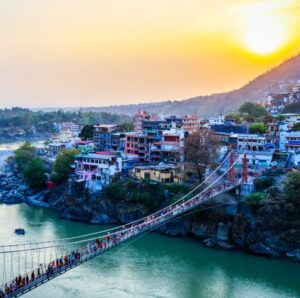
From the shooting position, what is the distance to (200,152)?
17297 millimetres

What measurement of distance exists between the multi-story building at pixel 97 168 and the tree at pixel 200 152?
2.73 metres

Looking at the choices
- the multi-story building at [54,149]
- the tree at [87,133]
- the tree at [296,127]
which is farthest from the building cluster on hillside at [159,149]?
the tree at [87,133]

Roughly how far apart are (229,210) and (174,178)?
10.5ft

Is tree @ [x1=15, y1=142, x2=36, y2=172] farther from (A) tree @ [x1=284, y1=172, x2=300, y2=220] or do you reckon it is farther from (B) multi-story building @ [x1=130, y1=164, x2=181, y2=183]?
(A) tree @ [x1=284, y1=172, x2=300, y2=220]

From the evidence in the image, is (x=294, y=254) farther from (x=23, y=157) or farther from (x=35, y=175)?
(x=23, y=157)

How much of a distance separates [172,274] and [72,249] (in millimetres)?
3176

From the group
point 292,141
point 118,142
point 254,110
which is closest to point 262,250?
point 292,141

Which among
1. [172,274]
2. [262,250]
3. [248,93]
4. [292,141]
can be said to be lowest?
[172,274]

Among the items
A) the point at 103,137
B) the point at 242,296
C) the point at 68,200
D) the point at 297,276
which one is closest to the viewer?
the point at 242,296

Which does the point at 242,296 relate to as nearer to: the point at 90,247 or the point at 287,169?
the point at 90,247

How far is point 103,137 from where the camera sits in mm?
23406

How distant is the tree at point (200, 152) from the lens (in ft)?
56.9

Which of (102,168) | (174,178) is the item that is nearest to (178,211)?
(174,178)

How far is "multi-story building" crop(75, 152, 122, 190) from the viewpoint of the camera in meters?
18.4
